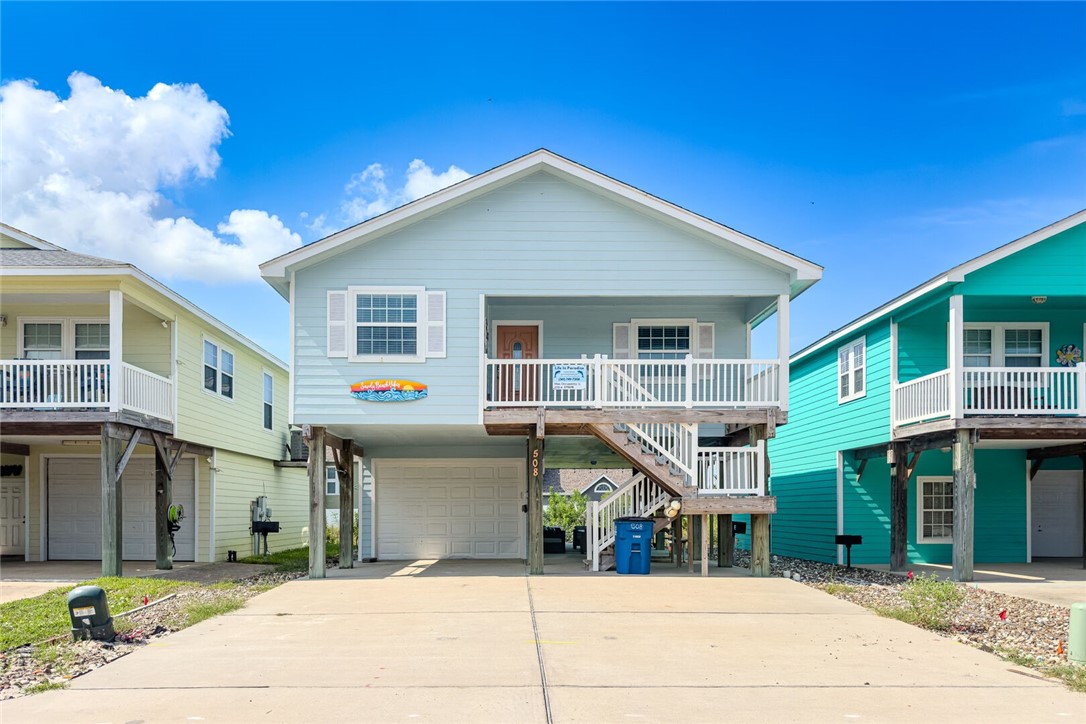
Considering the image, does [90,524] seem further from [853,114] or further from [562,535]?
[853,114]

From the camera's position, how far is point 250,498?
2469 cm

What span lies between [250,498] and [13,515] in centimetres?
570

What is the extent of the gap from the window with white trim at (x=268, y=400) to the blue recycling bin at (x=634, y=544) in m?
13.5

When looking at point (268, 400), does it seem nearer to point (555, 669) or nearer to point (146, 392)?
point (146, 392)

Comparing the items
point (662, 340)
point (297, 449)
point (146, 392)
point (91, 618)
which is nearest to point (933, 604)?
point (662, 340)

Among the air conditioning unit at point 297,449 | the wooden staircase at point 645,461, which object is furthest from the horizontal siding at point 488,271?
the air conditioning unit at point 297,449

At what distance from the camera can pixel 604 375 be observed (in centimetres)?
1648

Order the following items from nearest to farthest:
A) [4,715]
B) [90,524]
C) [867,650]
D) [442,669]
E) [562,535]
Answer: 1. [4,715]
2. [442,669]
3. [867,650]
4. [90,524]
5. [562,535]

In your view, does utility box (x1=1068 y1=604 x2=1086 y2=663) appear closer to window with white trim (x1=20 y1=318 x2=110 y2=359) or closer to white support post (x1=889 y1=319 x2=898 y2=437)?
white support post (x1=889 y1=319 x2=898 y2=437)

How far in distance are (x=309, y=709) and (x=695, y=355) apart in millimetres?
12951

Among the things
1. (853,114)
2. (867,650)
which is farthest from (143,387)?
(853,114)

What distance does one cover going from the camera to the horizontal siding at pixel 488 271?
54.1 ft

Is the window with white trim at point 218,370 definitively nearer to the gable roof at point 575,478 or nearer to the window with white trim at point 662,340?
the window with white trim at point 662,340

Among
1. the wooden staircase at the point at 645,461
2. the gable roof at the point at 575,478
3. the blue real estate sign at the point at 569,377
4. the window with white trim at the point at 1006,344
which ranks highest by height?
the window with white trim at the point at 1006,344
